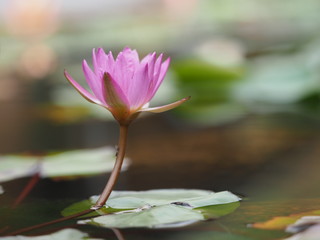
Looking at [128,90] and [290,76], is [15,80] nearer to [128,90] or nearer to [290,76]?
[290,76]

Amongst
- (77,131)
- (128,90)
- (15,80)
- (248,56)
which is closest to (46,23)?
(15,80)

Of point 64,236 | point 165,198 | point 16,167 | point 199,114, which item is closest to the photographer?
point 64,236

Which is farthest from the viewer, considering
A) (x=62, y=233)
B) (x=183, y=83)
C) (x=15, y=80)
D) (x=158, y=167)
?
(x=15, y=80)

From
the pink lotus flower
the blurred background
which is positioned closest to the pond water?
the blurred background

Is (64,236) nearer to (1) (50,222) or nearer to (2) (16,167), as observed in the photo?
(1) (50,222)

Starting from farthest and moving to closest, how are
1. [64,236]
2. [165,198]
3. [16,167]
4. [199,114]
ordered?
[199,114]
[16,167]
[165,198]
[64,236]

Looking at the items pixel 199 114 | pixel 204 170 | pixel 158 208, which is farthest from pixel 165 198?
pixel 199 114

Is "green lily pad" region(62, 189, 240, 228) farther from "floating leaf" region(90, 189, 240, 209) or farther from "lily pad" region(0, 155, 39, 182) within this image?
"lily pad" region(0, 155, 39, 182)
